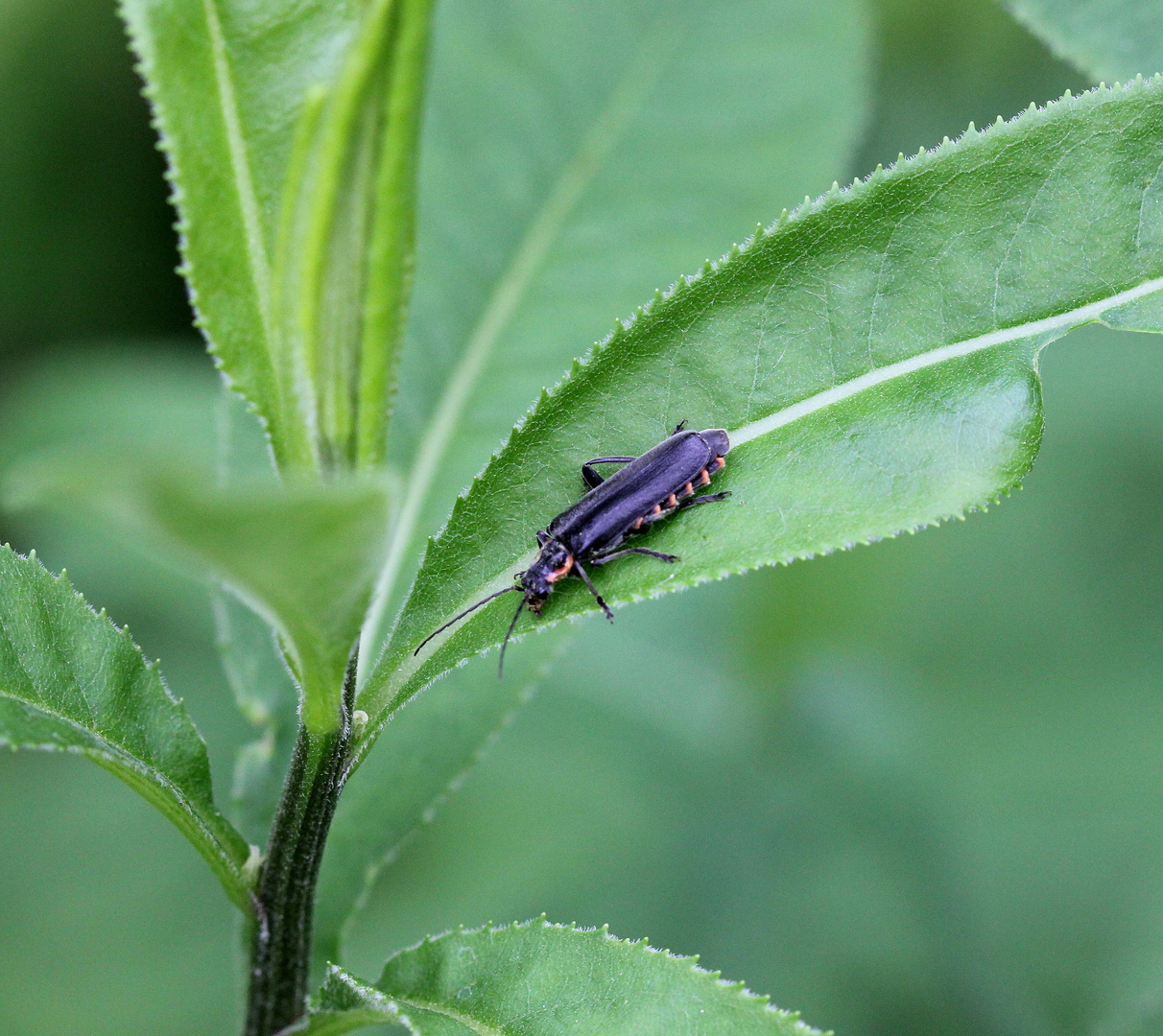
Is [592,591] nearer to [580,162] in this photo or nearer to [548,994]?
[548,994]

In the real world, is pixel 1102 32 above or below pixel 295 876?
above

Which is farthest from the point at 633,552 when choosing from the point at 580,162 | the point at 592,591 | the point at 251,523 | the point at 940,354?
the point at 580,162

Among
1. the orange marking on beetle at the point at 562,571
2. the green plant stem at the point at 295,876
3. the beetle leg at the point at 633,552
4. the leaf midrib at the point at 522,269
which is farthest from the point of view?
the leaf midrib at the point at 522,269

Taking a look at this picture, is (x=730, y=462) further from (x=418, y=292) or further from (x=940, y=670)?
(x=940, y=670)

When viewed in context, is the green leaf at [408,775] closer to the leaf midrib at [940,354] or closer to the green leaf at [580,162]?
the green leaf at [580,162]

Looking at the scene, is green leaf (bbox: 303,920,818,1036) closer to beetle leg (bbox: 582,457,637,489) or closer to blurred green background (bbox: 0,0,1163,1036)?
beetle leg (bbox: 582,457,637,489)

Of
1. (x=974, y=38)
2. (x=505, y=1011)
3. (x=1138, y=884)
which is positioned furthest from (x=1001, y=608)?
(x=505, y=1011)

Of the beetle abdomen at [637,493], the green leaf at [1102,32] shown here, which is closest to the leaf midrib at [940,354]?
the beetle abdomen at [637,493]
